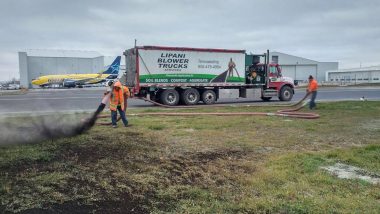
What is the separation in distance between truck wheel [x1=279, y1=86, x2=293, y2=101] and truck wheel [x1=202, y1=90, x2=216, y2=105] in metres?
5.30

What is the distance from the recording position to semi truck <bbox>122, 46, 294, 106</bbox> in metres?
20.0

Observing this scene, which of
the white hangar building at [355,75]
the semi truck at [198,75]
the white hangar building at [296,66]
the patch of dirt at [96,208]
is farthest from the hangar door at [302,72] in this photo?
the patch of dirt at [96,208]

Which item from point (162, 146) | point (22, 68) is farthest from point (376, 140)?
point (22, 68)

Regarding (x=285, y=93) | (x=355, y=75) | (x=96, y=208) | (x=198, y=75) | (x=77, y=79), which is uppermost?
(x=355, y=75)

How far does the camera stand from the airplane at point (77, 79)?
61.4 metres

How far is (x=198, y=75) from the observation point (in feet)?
69.6

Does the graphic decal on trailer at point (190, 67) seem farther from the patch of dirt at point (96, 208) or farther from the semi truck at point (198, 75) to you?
the patch of dirt at point (96, 208)

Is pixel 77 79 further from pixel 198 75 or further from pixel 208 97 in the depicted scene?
pixel 208 97

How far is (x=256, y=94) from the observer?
75.3 feet

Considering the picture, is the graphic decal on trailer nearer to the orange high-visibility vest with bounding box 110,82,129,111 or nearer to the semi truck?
the semi truck

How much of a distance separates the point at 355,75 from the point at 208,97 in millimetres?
78779

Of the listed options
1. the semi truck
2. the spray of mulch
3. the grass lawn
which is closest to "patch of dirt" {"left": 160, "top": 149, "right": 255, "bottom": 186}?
the grass lawn

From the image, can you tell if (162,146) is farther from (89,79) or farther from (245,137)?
(89,79)

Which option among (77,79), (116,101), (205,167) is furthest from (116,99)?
(77,79)
